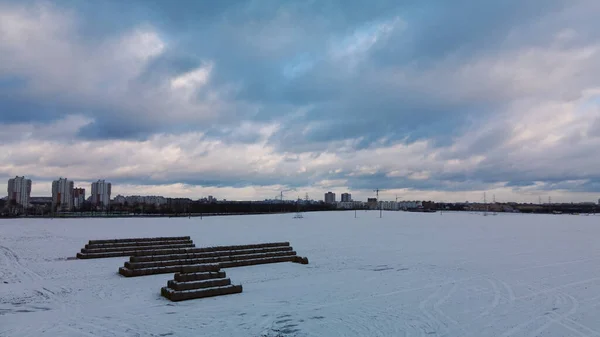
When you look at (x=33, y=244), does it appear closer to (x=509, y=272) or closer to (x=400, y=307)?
(x=400, y=307)

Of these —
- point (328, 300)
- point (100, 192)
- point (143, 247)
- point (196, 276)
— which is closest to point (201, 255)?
point (143, 247)

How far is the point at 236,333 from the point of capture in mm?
9172

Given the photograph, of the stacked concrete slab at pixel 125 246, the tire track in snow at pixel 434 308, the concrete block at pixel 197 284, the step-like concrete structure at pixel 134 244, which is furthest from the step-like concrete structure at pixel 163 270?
the tire track in snow at pixel 434 308

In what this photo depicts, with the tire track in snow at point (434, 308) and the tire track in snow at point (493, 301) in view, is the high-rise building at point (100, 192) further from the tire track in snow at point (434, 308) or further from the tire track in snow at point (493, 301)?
the tire track in snow at point (434, 308)

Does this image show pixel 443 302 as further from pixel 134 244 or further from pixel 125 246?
pixel 125 246

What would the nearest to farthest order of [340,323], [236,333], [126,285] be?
[236,333], [340,323], [126,285]

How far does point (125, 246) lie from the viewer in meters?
22.9

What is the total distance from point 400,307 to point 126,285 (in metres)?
9.46

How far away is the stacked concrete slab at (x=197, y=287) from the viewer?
1252 cm

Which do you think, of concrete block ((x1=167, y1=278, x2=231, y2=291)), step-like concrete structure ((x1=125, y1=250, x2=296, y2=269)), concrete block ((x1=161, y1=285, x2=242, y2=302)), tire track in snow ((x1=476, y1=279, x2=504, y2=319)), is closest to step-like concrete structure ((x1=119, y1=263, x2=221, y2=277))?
step-like concrete structure ((x1=125, y1=250, x2=296, y2=269))

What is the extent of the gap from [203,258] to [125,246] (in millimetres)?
6853

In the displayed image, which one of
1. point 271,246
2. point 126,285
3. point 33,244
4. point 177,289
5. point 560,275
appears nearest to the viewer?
point 177,289

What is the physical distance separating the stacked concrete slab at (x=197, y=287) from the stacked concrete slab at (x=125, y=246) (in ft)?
26.7

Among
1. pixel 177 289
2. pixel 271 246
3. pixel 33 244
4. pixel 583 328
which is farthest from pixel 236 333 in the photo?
pixel 33 244
